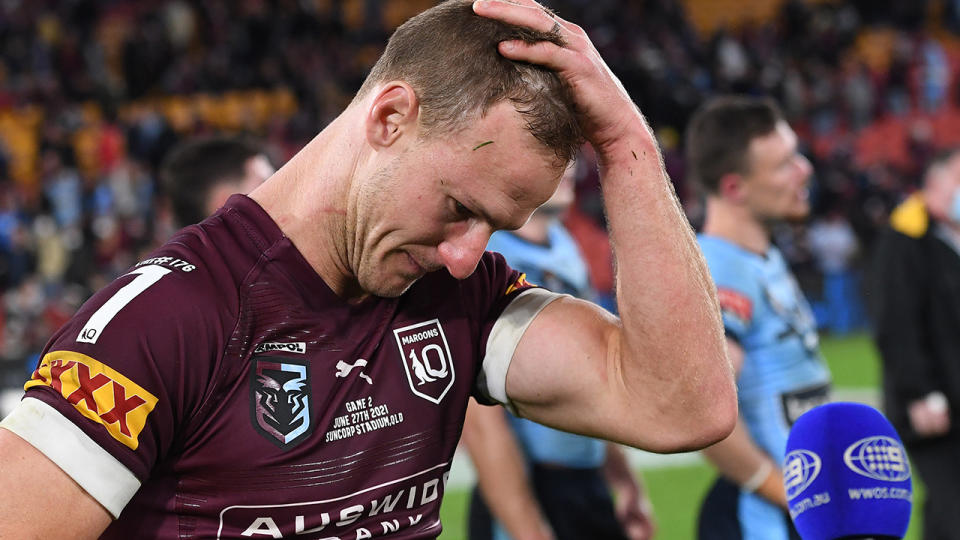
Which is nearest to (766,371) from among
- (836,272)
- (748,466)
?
(748,466)

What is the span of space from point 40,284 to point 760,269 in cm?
1146

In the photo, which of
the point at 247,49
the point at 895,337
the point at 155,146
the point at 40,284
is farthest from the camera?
the point at 247,49

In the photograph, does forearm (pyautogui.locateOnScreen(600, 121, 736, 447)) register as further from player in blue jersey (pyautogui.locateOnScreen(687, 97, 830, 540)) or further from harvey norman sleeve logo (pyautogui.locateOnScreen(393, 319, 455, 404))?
player in blue jersey (pyautogui.locateOnScreen(687, 97, 830, 540))

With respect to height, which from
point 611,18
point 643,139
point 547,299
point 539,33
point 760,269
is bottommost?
point 611,18

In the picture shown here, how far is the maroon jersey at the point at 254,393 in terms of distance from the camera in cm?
165

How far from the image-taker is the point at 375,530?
6.40ft

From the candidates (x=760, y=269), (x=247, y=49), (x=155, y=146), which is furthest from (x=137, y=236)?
(x=760, y=269)

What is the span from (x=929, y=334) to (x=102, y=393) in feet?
15.6

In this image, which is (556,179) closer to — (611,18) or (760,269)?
(760,269)

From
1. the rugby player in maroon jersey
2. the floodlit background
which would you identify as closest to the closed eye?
the rugby player in maroon jersey

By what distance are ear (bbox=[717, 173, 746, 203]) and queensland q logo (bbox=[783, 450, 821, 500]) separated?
2366mm

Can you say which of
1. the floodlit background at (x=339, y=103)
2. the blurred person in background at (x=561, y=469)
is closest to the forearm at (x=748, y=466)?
the blurred person in background at (x=561, y=469)

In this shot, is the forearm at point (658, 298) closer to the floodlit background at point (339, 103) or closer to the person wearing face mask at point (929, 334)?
the person wearing face mask at point (929, 334)

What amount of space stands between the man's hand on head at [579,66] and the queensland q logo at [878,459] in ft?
2.09
